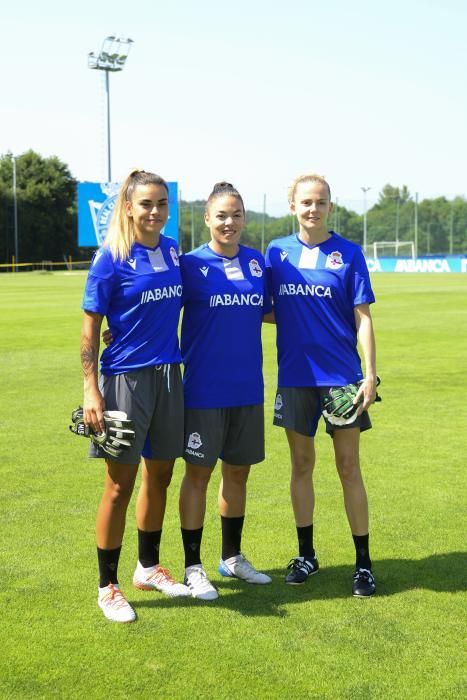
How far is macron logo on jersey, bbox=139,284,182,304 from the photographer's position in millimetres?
4113

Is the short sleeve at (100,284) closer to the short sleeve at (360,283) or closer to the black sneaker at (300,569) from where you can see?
the short sleeve at (360,283)

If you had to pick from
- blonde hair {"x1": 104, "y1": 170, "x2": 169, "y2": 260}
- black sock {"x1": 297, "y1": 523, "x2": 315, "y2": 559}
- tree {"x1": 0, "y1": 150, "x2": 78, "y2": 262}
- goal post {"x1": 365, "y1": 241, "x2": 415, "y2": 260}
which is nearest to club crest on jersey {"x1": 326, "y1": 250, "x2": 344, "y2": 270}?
blonde hair {"x1": 104, "y1": 170, "x2": 169, "y2": 260}

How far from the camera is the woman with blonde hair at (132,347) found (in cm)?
408

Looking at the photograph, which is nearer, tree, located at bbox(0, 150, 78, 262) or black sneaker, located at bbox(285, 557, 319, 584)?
black sneaker, located at bbox(285, 557, 319, 584)

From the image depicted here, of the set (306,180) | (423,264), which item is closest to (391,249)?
(423,264)

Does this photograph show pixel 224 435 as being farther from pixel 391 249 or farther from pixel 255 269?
pixel 391 249

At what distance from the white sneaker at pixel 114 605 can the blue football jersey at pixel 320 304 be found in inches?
53.6

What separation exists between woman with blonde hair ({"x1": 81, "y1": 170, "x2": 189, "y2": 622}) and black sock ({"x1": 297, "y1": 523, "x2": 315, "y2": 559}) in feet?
2.87

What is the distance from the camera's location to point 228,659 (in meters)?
3.64

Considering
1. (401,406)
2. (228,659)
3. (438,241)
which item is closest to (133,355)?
(228,659)

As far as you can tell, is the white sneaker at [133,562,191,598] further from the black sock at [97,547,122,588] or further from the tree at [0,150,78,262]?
the tree at [0,150,78,262]

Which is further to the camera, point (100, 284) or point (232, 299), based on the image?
point (232, 299)

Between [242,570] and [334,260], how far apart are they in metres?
1.67

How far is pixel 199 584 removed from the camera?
441cm
